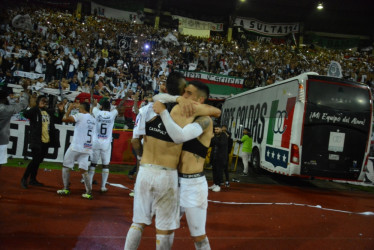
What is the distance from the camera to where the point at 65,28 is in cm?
1908

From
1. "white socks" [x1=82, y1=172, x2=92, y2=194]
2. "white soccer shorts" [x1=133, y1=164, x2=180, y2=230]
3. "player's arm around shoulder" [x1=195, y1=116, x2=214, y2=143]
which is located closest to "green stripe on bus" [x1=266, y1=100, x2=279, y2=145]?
"white socks" [x1=82, y1=172, x2=92, y2=194]

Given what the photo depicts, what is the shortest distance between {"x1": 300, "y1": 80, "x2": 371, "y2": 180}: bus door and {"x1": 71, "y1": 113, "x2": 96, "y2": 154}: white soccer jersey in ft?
21.1

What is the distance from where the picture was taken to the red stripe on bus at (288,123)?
9.84 m

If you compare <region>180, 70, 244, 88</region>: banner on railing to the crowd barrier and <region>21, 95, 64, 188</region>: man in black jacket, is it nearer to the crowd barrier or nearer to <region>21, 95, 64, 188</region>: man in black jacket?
the crowd barrier

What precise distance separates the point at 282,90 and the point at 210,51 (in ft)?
44.2

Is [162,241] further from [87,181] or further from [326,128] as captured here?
[326,128]

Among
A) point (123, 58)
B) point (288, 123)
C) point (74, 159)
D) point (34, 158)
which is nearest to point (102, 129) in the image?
point (74, 159)

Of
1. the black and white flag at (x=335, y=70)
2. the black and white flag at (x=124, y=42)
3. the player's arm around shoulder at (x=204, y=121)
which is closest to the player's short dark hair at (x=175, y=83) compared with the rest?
the player's arm around shoulder at (x=204, y=121)

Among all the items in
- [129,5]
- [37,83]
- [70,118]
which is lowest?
[70,118]

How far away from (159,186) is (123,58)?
16600 mm

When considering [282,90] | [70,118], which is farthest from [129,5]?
[70,118]

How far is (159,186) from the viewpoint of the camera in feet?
9.66

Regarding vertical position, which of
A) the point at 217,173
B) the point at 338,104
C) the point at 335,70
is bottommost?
the point at 217,173

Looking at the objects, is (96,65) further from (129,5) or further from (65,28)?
(129,5)
